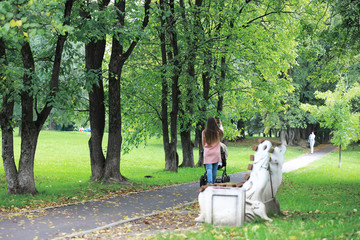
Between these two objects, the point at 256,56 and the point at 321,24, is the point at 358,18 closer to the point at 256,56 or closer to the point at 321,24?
the point at 321,24

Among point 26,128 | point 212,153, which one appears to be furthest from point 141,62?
point 212,153

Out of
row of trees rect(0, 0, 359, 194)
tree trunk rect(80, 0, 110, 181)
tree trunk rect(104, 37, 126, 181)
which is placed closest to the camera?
row of trees rect(0, 0, 359, 194)

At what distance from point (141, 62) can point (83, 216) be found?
47.2 feet

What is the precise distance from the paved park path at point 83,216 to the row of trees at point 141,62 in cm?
252

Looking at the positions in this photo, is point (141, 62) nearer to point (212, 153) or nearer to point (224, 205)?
point (212, 153)

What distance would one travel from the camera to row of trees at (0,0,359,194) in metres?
11.1

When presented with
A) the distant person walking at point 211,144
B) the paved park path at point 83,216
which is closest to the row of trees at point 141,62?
the paved park path at point 83,216

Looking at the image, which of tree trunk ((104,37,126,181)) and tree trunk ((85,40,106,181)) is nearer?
tree trunk ((104,37,126,181))

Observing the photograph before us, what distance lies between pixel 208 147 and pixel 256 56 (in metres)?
11.5

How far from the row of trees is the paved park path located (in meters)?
2.52

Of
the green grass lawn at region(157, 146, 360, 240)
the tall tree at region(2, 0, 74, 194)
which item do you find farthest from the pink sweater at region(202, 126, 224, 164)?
the tall tree at region(2, 0, 74, 194)

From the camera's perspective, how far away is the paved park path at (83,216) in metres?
7.34

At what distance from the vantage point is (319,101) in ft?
157

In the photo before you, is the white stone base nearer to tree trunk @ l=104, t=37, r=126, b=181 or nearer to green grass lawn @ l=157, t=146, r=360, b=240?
green grass lawn @ l=157, t=146, r=360, b=240
